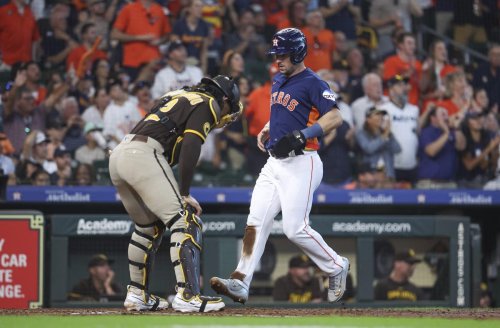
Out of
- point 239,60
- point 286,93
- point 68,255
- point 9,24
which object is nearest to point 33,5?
point 9,24

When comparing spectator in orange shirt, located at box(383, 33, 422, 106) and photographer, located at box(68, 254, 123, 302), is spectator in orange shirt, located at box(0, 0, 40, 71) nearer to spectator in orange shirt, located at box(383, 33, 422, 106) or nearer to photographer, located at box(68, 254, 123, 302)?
photographer, located at box(68, 254, 123, 302)

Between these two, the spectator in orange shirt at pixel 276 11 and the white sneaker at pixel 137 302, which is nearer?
the white sneaker at pixel 137 302

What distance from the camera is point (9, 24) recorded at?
13.1 meters

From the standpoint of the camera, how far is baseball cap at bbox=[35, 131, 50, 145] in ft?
40.1

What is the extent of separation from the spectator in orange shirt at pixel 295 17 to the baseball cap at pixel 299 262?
3736mm

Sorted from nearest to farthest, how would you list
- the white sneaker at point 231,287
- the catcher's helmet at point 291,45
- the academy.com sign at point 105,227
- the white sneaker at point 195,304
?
the white sneaker at point 195,304
the white sneaker at point 231,287
the catcher's helmet at point 291,45
the academy.com sign at point 105,227

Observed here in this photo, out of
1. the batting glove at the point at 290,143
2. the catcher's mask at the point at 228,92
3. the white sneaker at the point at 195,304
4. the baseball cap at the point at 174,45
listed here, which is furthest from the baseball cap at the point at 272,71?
the white sneaker at the point at 195,304

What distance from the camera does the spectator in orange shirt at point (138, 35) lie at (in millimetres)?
13305

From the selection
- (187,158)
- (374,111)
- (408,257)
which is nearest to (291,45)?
(187,158)

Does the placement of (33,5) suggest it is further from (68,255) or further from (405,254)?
(405,254)

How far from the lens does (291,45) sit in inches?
303

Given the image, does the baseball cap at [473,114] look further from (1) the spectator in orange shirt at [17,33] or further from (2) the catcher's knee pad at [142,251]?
(2) the catcher's knee pad at [142,251]

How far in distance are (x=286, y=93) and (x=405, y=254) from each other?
454 centimetres

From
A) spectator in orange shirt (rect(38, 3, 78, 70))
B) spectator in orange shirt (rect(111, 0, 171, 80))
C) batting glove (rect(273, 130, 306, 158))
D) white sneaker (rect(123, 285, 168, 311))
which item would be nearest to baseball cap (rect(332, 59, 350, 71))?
spectator in orange shirt (rect(111, 0, 171, 80))
